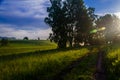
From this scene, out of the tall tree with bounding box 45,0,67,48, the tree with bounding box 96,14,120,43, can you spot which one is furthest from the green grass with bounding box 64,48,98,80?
the tree with bounding box 96,14,120,43

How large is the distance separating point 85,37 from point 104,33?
46.3 meters

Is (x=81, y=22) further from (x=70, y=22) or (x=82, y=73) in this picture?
(x=82, y=73)

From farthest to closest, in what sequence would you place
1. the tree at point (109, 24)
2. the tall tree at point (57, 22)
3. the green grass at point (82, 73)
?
the tree at point (109, 24) → the tall tree at point (57, 22) → the green grass at point (82, 73)

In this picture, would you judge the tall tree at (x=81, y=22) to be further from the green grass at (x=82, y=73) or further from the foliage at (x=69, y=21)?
the green grass at (x=82, y=73)

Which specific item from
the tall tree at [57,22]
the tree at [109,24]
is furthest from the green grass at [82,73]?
the tree at [109,24]

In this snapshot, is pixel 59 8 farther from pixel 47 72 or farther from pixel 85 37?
pixel 47 72

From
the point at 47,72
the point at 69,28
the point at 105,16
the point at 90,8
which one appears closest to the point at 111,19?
the point at 105,16

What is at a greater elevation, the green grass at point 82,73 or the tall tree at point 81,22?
the tall tree at point 81,22

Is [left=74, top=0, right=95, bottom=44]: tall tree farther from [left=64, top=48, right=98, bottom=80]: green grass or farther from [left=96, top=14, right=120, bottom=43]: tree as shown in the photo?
[left=64, top=48, right=98, bottom=80]: green grass

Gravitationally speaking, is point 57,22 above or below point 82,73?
above

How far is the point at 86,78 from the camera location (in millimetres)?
15547

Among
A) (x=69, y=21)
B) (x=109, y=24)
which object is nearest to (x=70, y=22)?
(x=69, y=21)

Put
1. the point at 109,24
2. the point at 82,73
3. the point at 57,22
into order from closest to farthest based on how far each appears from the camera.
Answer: the point at 82,73
the point at 57,22
the point at 109,24

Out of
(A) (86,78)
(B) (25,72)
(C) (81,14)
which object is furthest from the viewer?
(C) (81,14)
